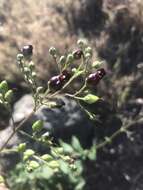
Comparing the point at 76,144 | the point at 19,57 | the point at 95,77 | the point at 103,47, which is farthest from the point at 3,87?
the point at 103,47

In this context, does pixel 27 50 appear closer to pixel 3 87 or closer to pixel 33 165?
pixel 3 87

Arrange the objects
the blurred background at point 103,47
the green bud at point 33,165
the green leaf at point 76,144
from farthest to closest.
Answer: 1. the blurred background at point 103,47
2. the green leaf at point 76,144
3. the green bud at point 33,165

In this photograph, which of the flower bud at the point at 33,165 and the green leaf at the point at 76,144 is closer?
the flower bud at the point at 33,165

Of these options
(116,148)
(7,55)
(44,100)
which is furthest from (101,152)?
(44,100)

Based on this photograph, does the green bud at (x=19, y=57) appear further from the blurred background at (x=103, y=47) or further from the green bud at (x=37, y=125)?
the blurred background at (x=103, y=47)

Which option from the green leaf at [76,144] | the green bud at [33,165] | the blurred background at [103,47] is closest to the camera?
the green bud at [33,165]

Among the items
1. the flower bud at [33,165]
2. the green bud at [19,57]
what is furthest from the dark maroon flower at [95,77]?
the flower bud at [33,165]

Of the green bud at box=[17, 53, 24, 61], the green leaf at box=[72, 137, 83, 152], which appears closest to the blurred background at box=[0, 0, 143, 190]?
the green leaf at box=[72, 137, 83, 152]

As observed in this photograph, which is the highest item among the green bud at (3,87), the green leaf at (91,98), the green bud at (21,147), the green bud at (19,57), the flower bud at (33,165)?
the green bud at (19,57)

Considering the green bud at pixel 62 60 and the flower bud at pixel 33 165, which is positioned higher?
the green bud at pixel 62 60
